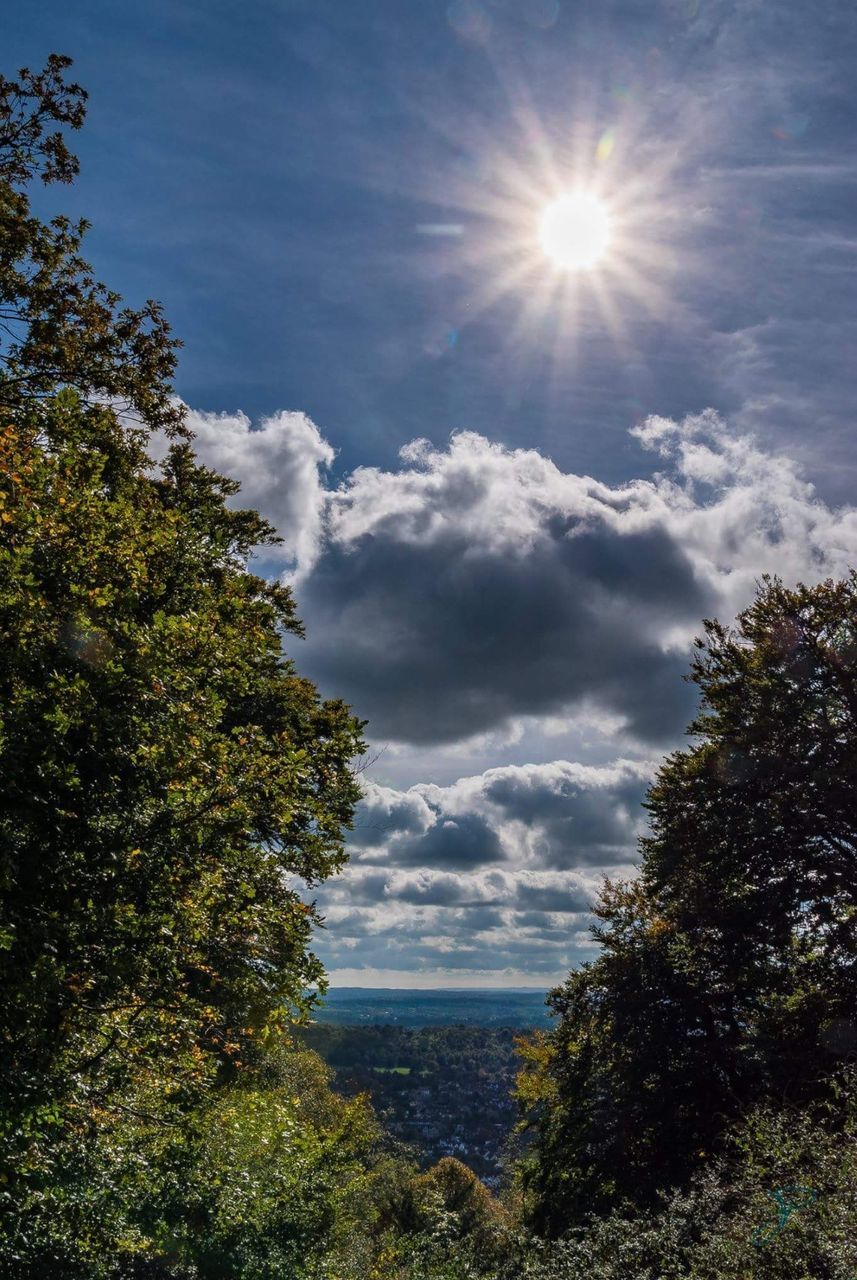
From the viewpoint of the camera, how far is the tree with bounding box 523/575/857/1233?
→ 21.1 meters

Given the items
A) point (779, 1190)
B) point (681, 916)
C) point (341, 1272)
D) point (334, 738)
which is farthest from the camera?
point (681, 916)

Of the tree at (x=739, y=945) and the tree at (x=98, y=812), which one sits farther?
the tree at (x=739, y=945)

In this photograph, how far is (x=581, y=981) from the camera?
88.0 ft

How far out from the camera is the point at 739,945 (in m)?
22.7

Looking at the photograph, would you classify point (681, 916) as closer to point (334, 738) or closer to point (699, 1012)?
point (699, 1012)

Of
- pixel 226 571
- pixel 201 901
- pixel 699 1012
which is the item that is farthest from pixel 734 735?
pixel 201 901

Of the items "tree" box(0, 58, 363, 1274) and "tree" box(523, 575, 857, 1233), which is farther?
"tree" box(523, 575, 857, 1233)

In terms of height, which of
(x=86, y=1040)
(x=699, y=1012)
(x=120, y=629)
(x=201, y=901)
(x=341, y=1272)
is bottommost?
(x=341, y=1272)

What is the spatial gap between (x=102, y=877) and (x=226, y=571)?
47.4 ft

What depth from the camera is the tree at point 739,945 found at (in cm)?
2108

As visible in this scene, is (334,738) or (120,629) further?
(334,738)

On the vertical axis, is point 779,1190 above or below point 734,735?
below

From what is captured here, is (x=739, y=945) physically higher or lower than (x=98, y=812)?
lower

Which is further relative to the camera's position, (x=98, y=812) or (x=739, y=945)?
(x=739, y=945)
